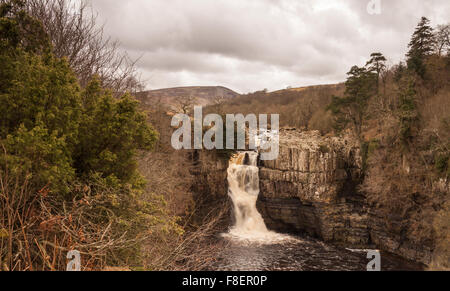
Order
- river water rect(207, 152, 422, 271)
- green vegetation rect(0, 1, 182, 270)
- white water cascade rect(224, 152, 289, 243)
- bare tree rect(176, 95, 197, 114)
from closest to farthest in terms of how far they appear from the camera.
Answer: green vegetation rect(0, 1, 182, 270) < river water rect(207, 152, 422, 271) < white water cascade rect(224, 152, 289, 243) < bare tree rect(176, 95, 197, 114)

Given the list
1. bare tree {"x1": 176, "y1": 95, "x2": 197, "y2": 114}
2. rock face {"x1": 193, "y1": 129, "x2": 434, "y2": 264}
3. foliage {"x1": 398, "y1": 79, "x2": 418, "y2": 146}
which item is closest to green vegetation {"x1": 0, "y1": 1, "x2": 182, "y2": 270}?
rock face {"x1": 193, "y1": 129, "x2": 434, "y2": 264}

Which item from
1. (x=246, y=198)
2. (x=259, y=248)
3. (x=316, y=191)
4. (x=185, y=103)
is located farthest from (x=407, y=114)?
(x=185, y=103)

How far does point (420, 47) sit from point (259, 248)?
2717 centimetres

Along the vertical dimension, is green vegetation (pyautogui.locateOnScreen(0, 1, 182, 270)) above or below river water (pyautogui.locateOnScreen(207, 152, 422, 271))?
above

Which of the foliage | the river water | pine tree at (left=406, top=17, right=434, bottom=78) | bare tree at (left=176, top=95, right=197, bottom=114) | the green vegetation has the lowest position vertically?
the river water

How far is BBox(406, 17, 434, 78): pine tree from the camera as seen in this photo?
28.5 metres

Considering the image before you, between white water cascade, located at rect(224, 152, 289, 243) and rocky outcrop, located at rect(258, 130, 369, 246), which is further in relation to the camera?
white water cascade, located at rect(224, 152, 289, 243)

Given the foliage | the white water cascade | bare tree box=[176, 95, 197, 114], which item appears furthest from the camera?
bare tree box=[176, 95, 197, 114]

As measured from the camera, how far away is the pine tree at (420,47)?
2848cm

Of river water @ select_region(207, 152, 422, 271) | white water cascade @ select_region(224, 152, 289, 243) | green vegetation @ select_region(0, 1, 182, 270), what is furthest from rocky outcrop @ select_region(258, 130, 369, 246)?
green vegetation @ select_region(0, 1, 182, 270)

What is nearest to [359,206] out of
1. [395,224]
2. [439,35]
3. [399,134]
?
[395,224]

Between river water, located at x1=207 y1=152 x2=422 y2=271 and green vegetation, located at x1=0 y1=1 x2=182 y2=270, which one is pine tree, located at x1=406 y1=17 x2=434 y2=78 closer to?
river water, located at x1=207 y1=152 x2=422 y2=271

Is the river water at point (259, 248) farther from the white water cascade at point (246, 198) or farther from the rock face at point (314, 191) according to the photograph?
the rock face at point (314, 191)

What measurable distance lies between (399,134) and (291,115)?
75.7 ft
